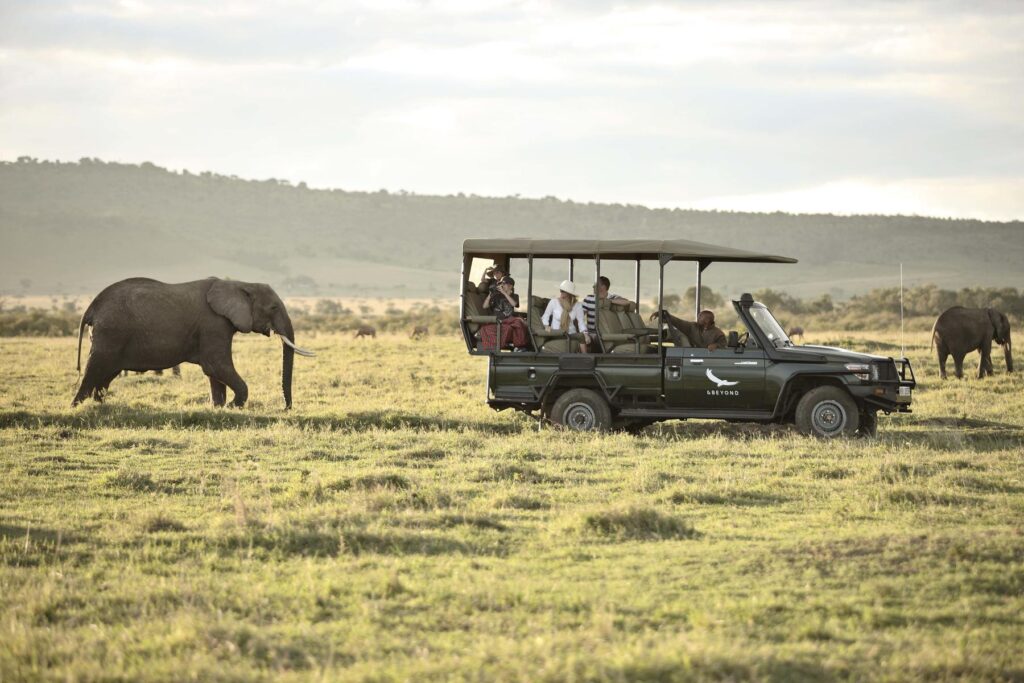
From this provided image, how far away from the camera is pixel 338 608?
25.7 feet

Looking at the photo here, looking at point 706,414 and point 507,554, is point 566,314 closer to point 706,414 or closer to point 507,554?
point 706,414

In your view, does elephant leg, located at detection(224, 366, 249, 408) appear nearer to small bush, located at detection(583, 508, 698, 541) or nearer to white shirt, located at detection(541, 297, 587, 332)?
white shirt, located at detection(541, 297, 587, 332)

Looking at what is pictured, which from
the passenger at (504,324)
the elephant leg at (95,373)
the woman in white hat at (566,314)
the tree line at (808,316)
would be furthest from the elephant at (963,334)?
the tree line at (808,316)

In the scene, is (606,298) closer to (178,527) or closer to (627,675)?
(178,527)

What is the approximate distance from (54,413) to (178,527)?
28.4 feet

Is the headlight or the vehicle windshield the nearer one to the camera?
the headlight

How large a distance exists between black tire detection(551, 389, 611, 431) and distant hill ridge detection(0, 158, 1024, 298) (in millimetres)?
96988

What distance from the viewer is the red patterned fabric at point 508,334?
1630cm

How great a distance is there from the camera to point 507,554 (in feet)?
30.8

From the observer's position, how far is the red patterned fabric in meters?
16.3

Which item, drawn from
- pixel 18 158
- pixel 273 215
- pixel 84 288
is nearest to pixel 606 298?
pixel 84 288

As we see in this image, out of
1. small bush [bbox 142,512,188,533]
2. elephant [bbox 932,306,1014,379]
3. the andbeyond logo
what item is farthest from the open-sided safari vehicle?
elephant [bbox 932,306,1014,379]

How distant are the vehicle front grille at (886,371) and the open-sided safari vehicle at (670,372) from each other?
16 mm

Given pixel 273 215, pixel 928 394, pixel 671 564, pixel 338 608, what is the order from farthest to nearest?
1. pixel 273 215
2. pixel 928 394
3. pixel 671 564
4. pixel 338 608
